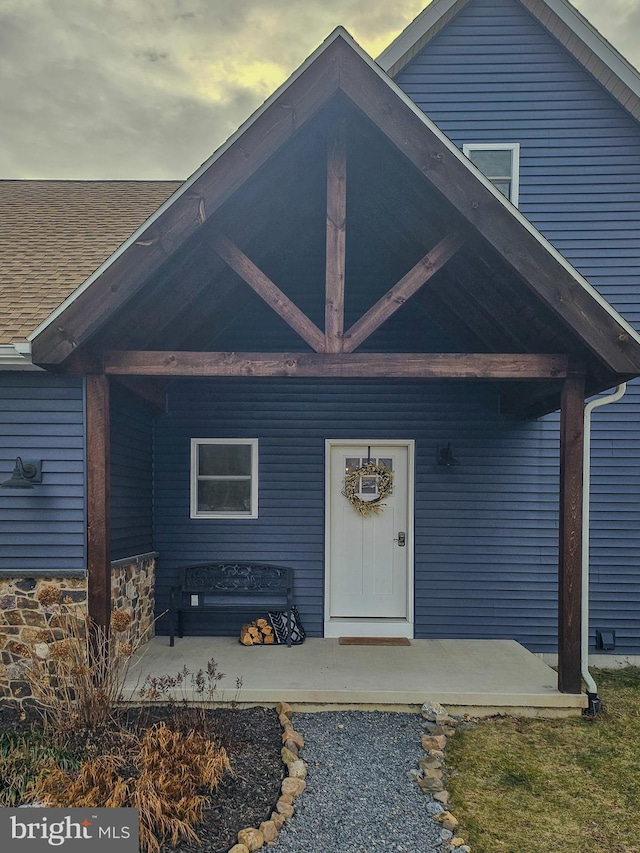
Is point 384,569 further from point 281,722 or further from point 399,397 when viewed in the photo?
point 281,722

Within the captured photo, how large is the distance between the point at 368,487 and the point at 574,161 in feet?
13.4

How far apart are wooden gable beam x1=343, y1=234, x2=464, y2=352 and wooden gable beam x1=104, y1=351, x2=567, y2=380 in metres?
0.27

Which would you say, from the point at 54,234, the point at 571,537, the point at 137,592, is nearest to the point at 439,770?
the point at 571,537

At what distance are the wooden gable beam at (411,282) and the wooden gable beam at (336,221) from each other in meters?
0.24

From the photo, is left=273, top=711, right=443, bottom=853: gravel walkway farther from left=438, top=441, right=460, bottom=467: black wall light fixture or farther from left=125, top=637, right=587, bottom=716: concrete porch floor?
left=438, top=441, right=460, bottom=467: black wall light fixture

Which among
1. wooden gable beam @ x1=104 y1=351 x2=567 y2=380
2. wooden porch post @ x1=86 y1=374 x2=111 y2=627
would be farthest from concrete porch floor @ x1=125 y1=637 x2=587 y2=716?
wooden gable beam @ x1=104 y1=351 x2=567 y2=380

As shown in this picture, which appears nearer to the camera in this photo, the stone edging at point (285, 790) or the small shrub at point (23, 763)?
the stone edging at point (285, 790)

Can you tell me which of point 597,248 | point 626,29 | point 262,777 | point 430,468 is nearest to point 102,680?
point 262,777

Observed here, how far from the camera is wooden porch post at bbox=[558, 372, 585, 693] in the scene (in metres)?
4.75

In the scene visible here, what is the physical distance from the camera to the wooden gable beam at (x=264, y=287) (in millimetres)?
4441

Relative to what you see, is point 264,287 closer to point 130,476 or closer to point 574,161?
point 130,476

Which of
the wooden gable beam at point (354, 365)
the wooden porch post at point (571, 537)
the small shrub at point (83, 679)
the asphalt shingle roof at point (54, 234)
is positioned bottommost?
the small shrub at point (83, 679)

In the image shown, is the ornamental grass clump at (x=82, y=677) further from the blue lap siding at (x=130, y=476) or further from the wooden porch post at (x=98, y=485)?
the blue lap siding at (x=130, y=476)

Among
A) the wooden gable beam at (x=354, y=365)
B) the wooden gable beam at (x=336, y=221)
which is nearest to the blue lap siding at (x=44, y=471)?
the wooden gable beam at (x=354, y=365)
